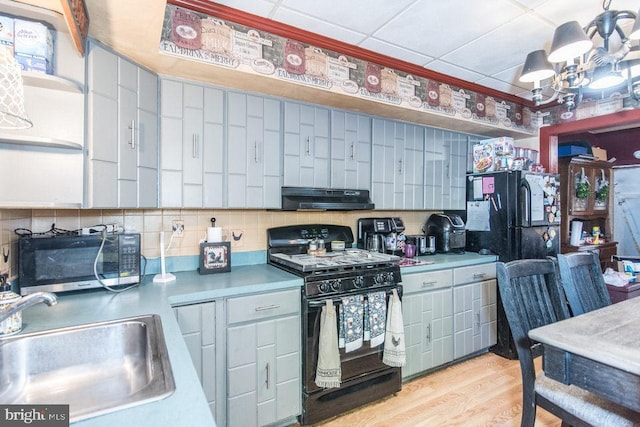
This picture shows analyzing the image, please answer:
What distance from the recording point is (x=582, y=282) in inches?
72.0

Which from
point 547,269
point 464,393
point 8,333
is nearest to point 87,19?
point 8,333

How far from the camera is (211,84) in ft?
6.82

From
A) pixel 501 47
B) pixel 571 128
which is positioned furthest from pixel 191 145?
pixel 571 128

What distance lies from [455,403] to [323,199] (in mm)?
1718

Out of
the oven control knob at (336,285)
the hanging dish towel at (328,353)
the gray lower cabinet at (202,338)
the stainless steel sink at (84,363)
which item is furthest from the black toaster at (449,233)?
the stainless steel sink at (84,363)

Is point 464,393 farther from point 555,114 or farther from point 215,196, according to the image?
point 555,114

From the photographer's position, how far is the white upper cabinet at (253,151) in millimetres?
2135

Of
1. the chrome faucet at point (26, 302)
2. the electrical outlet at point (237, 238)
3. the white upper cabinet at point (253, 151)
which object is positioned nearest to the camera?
the chrome faucet at point (26, 302)

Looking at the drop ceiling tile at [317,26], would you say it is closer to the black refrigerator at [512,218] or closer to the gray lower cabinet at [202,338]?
the gray lower cabinet at [202,338]

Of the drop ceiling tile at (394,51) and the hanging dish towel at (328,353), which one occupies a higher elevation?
the drop ceiling tile at (394,51)

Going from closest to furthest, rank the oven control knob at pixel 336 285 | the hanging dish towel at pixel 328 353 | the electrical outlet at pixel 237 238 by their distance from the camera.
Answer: the hanging dish towel at pixel 328 353 → the oven control knob at pixel 336 285 → the electrical outlet at pixel 237 238

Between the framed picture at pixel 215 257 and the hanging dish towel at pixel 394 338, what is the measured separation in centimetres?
117

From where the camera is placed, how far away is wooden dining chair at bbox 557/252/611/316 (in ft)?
5.78

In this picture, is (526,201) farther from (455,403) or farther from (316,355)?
(316,355)
